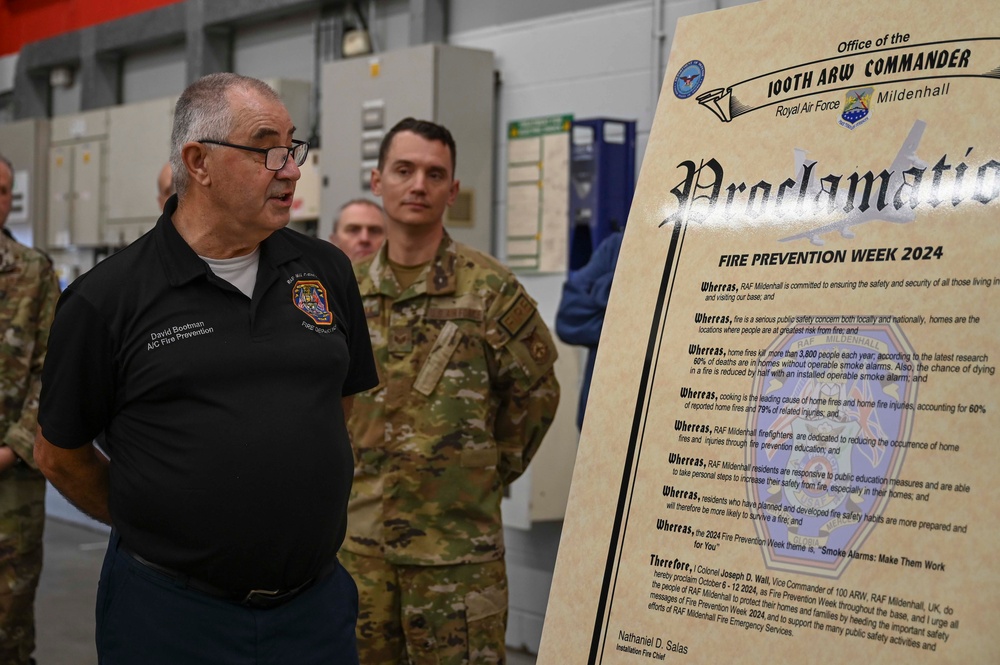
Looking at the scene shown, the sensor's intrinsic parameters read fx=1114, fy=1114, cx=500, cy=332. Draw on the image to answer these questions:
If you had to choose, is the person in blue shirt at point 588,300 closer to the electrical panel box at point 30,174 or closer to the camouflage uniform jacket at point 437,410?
the camouflage uniform jacket at point 437,410

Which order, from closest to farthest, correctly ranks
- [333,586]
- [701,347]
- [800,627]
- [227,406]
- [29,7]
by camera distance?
[800,627] → [701,347] → [227,406] → [333,586] → [29,7]

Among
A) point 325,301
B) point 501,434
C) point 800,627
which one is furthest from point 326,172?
point 800,627

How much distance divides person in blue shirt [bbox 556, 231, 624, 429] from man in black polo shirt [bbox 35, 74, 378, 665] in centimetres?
175

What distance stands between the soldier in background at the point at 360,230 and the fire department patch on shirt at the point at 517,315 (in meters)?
1.43

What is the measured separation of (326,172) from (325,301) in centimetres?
341

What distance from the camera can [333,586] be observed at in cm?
187

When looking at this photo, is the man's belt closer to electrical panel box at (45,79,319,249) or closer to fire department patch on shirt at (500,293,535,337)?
fire department patch on shirt at (500,293,535,337)

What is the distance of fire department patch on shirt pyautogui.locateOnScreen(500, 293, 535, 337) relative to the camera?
8.53 ft

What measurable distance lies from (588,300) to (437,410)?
112cm

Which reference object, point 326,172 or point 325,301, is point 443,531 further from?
point 326,172

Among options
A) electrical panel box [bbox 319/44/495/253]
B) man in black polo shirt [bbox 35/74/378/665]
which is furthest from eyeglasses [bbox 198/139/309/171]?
electrical panel box [bbox 319/44/495/253]

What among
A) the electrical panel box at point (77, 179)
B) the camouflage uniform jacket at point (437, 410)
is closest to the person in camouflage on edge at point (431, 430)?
the camouflage uniform jacket at point (437, 410)

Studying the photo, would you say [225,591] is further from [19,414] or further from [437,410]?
[19,414]

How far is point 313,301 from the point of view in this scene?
6.14ft
